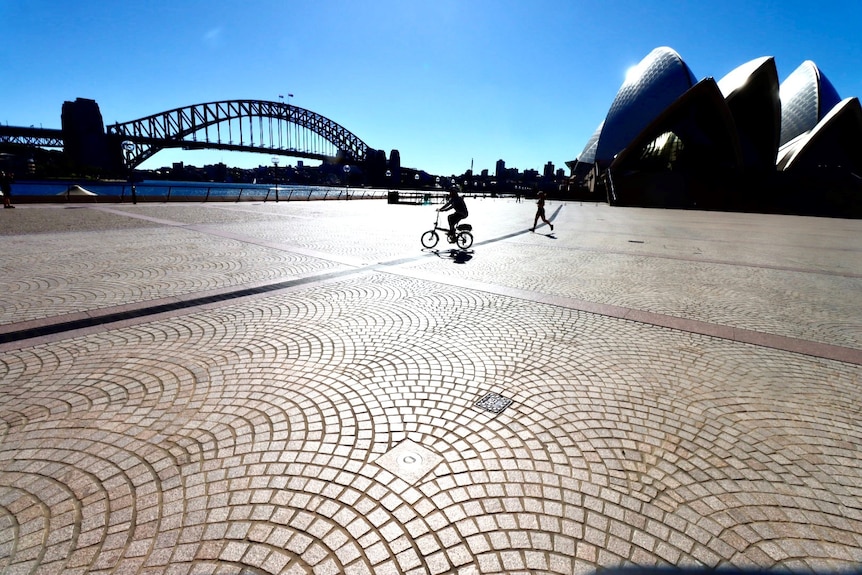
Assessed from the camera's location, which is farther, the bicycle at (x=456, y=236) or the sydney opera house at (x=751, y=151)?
the sydney opera house at (x=751, y=151)

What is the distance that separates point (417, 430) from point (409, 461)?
1.13ft

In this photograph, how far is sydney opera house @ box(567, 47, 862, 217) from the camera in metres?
39.5

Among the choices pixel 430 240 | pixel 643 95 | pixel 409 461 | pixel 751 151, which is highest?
pixel 643 95

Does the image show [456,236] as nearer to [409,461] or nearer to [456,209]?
[456,209]

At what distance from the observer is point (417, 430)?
9.76 ft

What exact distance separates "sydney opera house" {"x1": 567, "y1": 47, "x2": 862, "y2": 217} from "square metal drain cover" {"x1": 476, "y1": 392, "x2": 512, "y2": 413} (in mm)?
48496

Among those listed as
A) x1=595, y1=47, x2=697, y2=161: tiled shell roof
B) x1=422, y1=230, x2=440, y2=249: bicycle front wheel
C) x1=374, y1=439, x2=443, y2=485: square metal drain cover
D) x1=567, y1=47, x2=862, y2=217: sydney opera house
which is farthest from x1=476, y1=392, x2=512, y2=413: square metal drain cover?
x1=595, y1=47, x2=697, y2=161: tiled shell roof

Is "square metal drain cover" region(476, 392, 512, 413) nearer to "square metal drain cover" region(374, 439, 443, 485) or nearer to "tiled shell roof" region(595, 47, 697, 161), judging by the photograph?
"square metal drain cover" region(374, 439, 443, 485)

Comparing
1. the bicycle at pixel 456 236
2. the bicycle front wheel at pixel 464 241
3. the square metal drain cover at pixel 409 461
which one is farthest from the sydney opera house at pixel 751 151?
the square metal drain cover at pixel 409 461

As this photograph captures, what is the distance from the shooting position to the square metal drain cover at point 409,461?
2533mm

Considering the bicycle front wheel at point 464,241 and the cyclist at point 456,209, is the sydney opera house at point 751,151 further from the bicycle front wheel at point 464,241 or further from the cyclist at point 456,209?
the cyclist at point 456,209

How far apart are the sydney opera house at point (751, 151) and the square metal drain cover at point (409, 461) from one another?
4943cm

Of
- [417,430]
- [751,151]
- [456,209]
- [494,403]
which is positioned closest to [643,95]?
[751,151]

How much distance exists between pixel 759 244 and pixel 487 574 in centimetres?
1776
